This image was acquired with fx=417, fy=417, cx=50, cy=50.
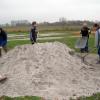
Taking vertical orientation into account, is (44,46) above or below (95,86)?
above

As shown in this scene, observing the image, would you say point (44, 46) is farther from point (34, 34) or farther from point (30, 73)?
point (34, 34)

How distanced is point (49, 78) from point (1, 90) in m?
1.43

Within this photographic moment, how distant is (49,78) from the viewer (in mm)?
11930

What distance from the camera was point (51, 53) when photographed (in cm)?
1367

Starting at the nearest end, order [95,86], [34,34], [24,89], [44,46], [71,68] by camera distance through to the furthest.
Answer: [24,89] < [95,86] < [71,68] < [44,46] < [34,34]

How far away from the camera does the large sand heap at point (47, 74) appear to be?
11.2 metres

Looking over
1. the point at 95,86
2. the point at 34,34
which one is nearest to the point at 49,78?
the point at 95,86

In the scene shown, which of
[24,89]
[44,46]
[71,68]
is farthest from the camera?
[44,46]

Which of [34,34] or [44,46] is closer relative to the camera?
[44,46]

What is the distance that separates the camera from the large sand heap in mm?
11188

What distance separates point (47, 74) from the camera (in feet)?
39.9

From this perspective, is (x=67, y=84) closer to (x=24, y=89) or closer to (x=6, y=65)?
(x=24, y=89)

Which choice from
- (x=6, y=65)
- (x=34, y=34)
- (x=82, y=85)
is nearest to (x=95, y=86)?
(x=82, y=85)

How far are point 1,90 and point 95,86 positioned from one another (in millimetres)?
2723
